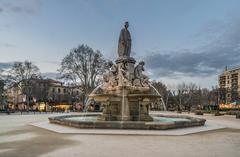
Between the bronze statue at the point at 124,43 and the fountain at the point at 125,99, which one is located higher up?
the bronze statue at the point at 124,43

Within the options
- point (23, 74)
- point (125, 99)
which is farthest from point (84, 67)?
point (125, 99)

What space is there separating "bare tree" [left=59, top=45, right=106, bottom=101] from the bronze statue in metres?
28.9

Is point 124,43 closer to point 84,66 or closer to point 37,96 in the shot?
point 84,66

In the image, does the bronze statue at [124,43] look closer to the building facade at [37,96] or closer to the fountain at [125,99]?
the fountain at [125,99]

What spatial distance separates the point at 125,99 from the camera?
1762cm

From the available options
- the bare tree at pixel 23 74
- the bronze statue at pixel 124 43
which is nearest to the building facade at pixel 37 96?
the bare tree at pixel 23 74

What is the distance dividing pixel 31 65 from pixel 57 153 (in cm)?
5780

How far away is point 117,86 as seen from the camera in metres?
→ 18.3

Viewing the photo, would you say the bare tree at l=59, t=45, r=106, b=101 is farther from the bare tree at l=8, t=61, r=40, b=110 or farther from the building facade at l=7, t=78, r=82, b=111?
the bare tree at l=8, t=61, r=40, b=110

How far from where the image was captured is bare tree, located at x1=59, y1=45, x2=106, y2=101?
4906 centimetres

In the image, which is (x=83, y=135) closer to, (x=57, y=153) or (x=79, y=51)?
(x=57, y=153)

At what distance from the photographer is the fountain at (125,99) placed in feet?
47.4

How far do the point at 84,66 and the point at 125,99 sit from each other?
32.5 meters

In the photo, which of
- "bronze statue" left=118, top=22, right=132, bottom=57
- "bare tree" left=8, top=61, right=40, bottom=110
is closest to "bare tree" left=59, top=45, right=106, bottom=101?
"bare tree" left=8, top=61, right=40, bottom=110
